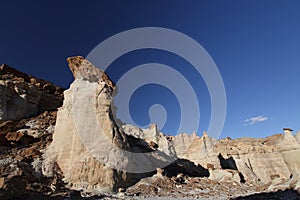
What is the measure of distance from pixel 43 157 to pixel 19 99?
16787 millimetres

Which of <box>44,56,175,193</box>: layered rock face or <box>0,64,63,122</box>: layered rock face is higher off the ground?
<box>0,64,63,122</box>: layered rock face

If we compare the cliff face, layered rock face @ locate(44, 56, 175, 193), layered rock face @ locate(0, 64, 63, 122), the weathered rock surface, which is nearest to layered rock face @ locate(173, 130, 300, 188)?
the cliff face

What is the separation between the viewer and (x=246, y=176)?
34188 millimetres

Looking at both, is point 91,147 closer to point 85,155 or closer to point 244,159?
point 85,155

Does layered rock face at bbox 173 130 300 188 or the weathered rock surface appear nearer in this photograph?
the weathered rock surface

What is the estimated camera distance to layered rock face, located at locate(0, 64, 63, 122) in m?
27.5

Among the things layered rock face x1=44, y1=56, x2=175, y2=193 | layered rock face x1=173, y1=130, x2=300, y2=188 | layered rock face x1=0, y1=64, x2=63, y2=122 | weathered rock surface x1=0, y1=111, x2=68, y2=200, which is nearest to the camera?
weathered rock surface x1=0, y1=111, x2=68, y2=200

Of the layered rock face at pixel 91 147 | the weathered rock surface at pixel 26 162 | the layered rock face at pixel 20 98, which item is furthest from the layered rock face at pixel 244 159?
the layered rock face at pixel 20 98

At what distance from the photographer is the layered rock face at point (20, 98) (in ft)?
90.2

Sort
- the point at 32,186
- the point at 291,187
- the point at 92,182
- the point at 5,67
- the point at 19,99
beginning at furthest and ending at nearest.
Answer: the point at 5,67
the point at 19,99
the point at 92,182
the point at 291,187
the point at 32,186

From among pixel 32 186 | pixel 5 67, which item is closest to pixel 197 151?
pixel 32 186

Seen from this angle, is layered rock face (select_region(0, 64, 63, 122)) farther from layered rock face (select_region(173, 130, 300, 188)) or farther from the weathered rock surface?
layered rock face (select_region(173, 130, 300, 188))

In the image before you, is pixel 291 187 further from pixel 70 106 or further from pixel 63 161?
pixel 70 106

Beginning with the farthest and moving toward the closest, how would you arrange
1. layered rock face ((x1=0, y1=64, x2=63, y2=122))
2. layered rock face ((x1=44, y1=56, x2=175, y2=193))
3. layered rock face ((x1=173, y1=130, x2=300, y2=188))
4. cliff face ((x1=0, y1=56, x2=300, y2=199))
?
layered rock face ((x1=173, y1=130, x2=300, y2=188)), layered rock face ((x1=0, y1=64, x2=63, y2=122)), layered rock face ((x1=44, y1=56, x2=175, y2=193)), cliff face ((x1=0, y1=56, x2=300, y2=199))
